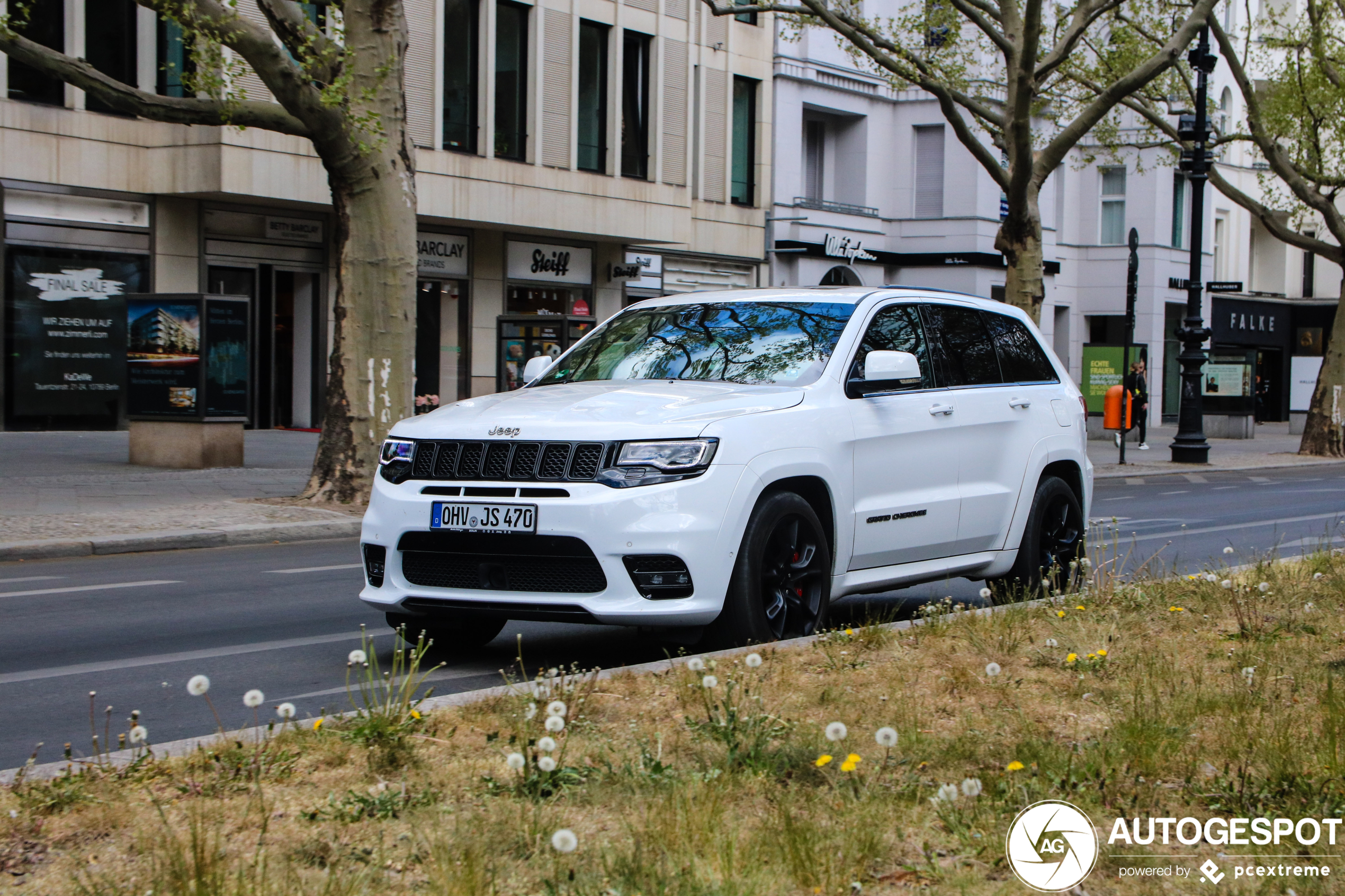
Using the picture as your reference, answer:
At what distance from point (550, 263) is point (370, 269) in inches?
712

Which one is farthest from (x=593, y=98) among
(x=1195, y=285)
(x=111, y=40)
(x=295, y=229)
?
(x=1195, y=285)

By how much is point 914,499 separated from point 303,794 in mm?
4338

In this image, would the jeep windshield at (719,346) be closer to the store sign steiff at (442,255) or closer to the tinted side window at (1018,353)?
the tinted side window at (1018,353)

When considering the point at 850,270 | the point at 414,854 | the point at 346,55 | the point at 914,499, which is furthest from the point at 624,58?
the point at 414,854

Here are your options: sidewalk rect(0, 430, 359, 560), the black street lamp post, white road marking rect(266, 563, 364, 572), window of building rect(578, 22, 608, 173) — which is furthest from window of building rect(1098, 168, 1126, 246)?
white road marking rect(266, 563, 364, 572)

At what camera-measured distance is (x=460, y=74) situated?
3028 cm

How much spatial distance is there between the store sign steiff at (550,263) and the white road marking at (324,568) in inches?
828

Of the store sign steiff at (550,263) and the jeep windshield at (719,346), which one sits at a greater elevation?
the store sign steiff at (550,263)

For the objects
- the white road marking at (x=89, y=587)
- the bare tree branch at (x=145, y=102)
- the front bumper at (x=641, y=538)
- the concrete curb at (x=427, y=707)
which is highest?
the bare tree branch at (x=145, y=102)

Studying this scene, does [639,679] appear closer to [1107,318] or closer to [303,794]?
[303,794]

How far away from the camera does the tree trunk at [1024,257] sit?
78.9 feet

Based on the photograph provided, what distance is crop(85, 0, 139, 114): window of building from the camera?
25.3 meters

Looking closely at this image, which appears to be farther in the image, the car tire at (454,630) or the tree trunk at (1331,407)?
the tree trunk at (1331,407)

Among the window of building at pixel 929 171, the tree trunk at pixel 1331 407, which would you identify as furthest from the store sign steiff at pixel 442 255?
the tree trunk at pixel 1331 407
